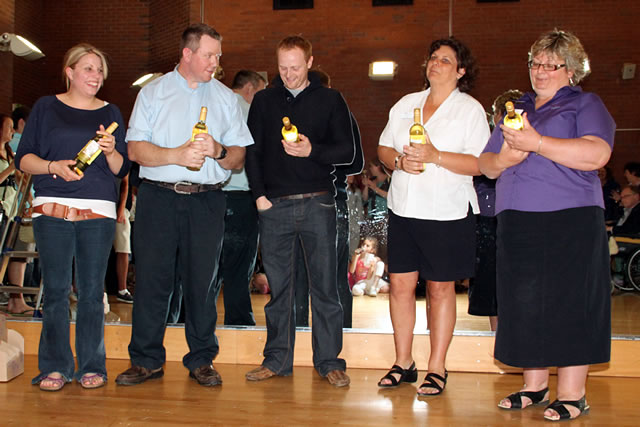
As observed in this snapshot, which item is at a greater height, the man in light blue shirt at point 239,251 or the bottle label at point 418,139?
the bottle label at point 418,139

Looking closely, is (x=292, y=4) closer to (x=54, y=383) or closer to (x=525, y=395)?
(x=54, y=383)

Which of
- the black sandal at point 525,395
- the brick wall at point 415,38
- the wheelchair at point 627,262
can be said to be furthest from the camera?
the wheelchair at point 627,262

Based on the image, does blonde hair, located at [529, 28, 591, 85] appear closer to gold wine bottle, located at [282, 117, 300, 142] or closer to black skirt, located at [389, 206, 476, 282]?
black skirt, located at [389, 206, 476, 282]

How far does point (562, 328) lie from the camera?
2840mm

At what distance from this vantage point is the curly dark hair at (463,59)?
330 centimetres

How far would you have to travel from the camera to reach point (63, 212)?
10.6 feet

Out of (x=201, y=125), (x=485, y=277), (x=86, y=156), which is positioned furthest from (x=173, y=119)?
(x=485, y=277)

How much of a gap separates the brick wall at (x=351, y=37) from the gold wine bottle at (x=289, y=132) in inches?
52.3

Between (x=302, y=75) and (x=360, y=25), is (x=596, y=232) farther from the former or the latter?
(x=360, y=25)

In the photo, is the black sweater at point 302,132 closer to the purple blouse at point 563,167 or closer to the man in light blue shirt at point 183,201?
the man in light blue shirt at point 183,201

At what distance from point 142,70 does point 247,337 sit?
7.21ft

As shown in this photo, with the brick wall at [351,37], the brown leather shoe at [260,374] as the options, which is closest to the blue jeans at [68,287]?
the brown leather shoe at [260,374]

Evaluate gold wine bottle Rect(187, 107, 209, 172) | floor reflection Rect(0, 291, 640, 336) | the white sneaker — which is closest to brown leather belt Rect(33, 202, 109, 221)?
gold wine bottle Rect(187, 107, 209, 172)

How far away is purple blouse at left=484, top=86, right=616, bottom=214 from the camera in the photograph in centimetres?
279
